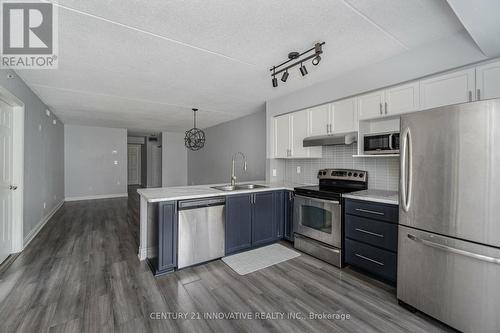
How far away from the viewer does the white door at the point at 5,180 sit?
2.71 metres

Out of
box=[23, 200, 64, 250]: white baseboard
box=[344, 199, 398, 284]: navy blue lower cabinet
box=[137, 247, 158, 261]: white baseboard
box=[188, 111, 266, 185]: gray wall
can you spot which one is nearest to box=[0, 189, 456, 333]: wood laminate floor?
box=[137, 247, 158, 261]: white baseboard

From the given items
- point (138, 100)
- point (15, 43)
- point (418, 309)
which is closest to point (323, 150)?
point (418, 309)

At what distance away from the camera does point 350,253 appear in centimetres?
258

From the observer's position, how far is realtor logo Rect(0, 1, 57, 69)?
176 centimetres

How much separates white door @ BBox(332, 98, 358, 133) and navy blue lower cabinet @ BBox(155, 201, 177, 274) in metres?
2.42

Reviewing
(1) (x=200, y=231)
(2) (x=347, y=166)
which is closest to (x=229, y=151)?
(2) (x=347, y=166)

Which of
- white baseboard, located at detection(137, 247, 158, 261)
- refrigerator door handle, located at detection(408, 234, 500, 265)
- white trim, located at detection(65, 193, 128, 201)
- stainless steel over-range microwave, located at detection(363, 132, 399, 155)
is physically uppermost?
stainless steel over-range microwave, located at detection(363, 132, 399, 155)

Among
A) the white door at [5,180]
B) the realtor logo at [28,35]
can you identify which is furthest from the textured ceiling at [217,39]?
the white door at [5,180]

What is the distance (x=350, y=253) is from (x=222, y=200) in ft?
5.56

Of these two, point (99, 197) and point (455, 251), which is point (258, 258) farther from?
point (99, 197)

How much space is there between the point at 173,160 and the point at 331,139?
7526 mm

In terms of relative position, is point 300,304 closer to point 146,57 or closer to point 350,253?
point 350,253

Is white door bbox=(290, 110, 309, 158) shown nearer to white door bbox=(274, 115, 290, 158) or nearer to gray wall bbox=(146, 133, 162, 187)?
white door bbox=(274, 115, 290, 158)

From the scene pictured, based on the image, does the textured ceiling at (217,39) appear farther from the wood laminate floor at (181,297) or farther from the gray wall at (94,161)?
the gray wall at (94,161)
